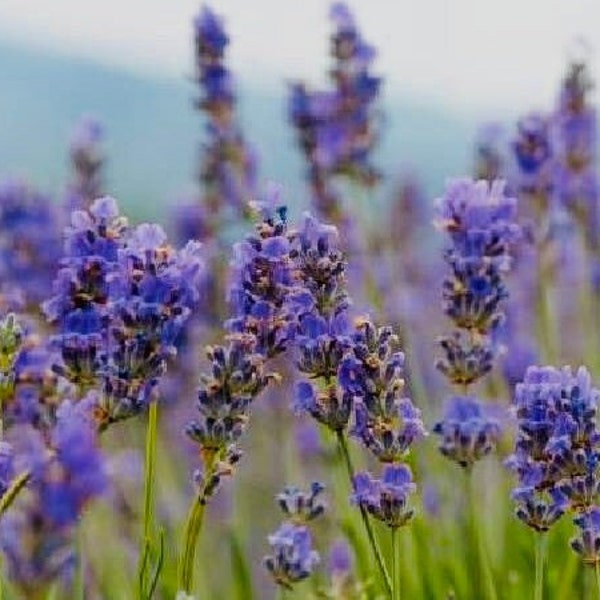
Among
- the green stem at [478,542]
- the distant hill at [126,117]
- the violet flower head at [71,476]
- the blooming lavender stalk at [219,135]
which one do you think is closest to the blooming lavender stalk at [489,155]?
the blooming lavender stalk at [219,135]

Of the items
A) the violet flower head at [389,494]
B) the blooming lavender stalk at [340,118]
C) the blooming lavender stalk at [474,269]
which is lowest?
Answer: the violet flower head at [389,494]

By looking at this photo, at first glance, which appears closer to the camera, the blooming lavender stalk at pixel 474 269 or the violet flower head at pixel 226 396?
the violet flower head at pixel 226 396

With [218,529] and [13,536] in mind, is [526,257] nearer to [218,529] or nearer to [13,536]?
[218,529]

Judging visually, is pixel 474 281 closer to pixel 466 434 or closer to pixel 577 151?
pixel 466 434

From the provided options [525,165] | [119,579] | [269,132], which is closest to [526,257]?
[525,165]

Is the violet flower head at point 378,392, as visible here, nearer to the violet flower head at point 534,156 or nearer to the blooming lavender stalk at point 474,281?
the blooming lavender stalk at point 474,281

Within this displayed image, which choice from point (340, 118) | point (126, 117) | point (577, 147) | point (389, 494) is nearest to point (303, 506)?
point (389, 494)

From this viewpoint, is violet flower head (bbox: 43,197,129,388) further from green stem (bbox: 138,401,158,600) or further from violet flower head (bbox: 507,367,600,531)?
violet flower head (bbox: 507,367,600,531)
